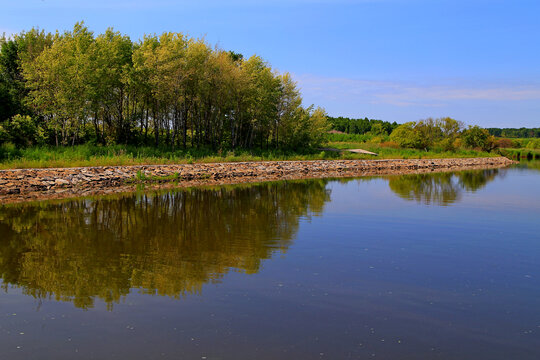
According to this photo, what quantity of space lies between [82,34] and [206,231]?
29.7m

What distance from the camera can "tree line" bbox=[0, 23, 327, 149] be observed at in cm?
3072

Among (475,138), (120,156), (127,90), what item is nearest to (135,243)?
(120,156)

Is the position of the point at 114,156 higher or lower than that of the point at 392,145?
lower

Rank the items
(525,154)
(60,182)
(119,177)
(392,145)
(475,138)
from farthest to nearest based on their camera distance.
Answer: (525,154) → (475,138) → (392,145) → (119,177) → (60,182)

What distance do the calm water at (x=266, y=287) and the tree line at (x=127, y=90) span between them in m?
19.2

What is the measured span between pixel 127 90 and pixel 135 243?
28.7 metres

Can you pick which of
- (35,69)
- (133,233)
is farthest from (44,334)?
(35,69)

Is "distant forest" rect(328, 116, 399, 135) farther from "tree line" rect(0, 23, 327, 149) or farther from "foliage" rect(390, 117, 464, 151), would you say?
"tree line" rect(0, 23, 327, 149)

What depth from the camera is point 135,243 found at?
33.8 ft

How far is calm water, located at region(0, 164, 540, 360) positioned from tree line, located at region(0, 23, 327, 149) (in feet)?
63.0

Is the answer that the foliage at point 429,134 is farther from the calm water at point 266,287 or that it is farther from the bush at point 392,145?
the calm water at point 266,287

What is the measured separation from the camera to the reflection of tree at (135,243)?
24.2 ft

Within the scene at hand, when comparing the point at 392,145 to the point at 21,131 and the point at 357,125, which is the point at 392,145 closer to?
the point at 21,131

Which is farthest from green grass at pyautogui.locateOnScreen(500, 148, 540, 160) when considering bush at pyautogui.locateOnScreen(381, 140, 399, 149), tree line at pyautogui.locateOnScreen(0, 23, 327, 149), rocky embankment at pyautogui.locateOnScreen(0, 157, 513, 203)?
rocky embankment at pyautogui.locateOnScreen(0, 157, 513, 203)
